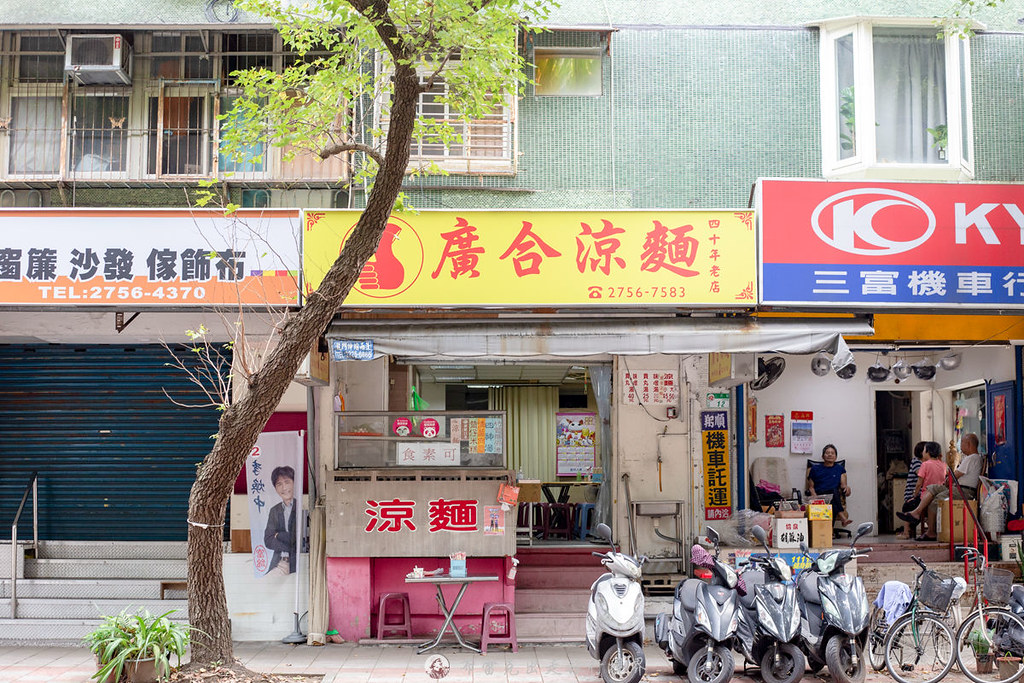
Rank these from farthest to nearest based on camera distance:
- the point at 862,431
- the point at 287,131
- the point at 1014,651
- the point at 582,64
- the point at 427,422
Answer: the point at 862,431, the point at 582,64, the point at 427,422, the point at 287,131, the point at 1014,651

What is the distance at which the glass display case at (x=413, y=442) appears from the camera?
36.8 feet

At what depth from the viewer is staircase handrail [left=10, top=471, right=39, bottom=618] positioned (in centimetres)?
1153

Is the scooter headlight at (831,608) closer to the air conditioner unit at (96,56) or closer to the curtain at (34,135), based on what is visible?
the air conditioner unit at (96,56)

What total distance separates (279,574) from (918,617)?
662 cm

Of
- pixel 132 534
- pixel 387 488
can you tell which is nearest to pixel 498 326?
pixel 387 488

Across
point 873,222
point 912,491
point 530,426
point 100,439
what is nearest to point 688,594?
point 873,222

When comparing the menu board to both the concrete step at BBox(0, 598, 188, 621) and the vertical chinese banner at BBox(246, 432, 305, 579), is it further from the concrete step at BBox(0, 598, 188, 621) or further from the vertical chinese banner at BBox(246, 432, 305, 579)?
the concrete step at BBox(0, 598, 188, 621)

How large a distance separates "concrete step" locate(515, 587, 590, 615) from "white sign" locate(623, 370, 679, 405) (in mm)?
2528

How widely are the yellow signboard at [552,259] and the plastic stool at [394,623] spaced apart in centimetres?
333

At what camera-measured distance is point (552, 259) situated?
406 inches

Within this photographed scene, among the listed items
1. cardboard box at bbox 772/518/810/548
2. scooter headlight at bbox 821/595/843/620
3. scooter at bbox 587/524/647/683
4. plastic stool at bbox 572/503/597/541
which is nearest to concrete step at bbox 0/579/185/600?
plastic stool at bbox 572/503/597/541

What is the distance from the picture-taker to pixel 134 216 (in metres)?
10.2

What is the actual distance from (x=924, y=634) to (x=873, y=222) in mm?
4000

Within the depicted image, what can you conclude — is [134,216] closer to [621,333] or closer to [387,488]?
[387,488]
